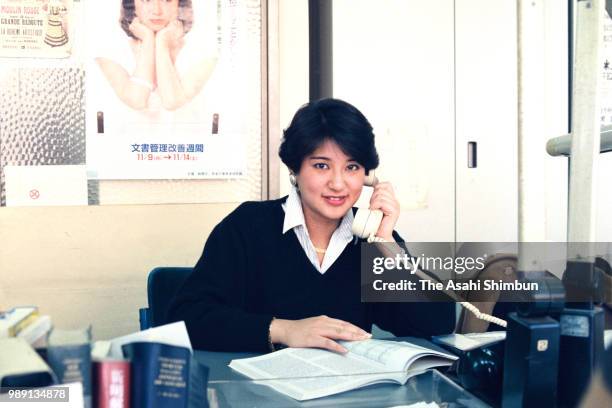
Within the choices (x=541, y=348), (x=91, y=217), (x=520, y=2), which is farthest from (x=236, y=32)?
(x=541, y=348)

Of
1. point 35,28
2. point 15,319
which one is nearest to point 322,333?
→ point 15,319

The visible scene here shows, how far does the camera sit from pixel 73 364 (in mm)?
609

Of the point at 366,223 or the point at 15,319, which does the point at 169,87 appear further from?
the point at 15,319

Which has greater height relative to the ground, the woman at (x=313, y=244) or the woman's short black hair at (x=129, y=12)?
the woman's short black hair at (x=129, y=12)

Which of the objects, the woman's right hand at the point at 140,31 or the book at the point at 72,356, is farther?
the woman's right hand at the point at 140,31

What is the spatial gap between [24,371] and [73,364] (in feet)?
0.14

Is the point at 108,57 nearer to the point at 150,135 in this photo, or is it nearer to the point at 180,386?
the point at 150,135

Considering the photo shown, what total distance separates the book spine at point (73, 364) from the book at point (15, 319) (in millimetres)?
59

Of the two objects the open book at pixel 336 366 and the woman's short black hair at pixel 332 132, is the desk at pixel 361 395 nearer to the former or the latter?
the open book at pixel 336 366

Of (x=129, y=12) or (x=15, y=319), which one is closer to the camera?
(x=15, y=319)

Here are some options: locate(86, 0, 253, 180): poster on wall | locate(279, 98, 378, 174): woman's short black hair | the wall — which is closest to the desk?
locate(279, 98, 378, 174): woman's short black hair

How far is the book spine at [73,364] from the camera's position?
598 mm

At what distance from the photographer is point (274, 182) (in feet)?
8.64

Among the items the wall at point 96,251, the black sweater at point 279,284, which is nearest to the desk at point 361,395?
the black sweater at point 279,284
